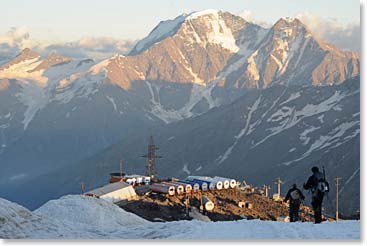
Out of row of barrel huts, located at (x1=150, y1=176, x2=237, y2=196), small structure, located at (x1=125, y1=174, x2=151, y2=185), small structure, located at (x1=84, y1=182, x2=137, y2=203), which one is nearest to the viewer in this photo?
small structure, located at (x1=84, y1=182, x2=137, y2=203)

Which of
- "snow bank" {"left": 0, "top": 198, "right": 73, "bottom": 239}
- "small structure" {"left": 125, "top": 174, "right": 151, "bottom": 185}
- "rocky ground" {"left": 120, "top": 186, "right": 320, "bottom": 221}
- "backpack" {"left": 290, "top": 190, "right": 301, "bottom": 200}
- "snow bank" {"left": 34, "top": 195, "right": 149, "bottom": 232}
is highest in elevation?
"small structure" {"left": 125, "top": 174, "right": 151, "bottom": 185}

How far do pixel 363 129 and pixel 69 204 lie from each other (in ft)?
26.2

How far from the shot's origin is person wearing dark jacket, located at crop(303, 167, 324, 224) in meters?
14.2

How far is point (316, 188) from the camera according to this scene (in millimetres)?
14320

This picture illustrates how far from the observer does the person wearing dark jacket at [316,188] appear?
14.2 meters

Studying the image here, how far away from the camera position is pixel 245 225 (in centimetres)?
1418

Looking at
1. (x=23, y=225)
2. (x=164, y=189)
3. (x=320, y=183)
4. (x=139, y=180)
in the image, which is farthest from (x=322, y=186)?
(x=139, y=180)

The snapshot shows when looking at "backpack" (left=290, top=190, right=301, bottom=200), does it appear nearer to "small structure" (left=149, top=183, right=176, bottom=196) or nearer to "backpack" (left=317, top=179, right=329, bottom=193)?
"backpack" (left=317, top=179, right=329, bottom=193)

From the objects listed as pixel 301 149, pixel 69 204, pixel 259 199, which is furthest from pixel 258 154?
pixel 69 204

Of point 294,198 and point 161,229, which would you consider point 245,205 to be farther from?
point 161,229

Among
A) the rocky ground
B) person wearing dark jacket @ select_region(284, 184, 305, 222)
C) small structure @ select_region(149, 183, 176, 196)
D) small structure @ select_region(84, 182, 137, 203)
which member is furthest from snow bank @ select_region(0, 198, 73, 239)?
small structure @ select_region(149, 183, 176, 196)

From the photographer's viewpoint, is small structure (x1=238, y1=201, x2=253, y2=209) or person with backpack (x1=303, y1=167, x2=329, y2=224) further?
small structure (x1=238, y1=201, x2=253, y2=209)

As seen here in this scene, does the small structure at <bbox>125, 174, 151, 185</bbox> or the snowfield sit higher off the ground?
the small structure at <bbox>125, 174, 151, 185</bbox>

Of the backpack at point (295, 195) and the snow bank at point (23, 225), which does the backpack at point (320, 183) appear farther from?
the snow bank at point (23, 225)
